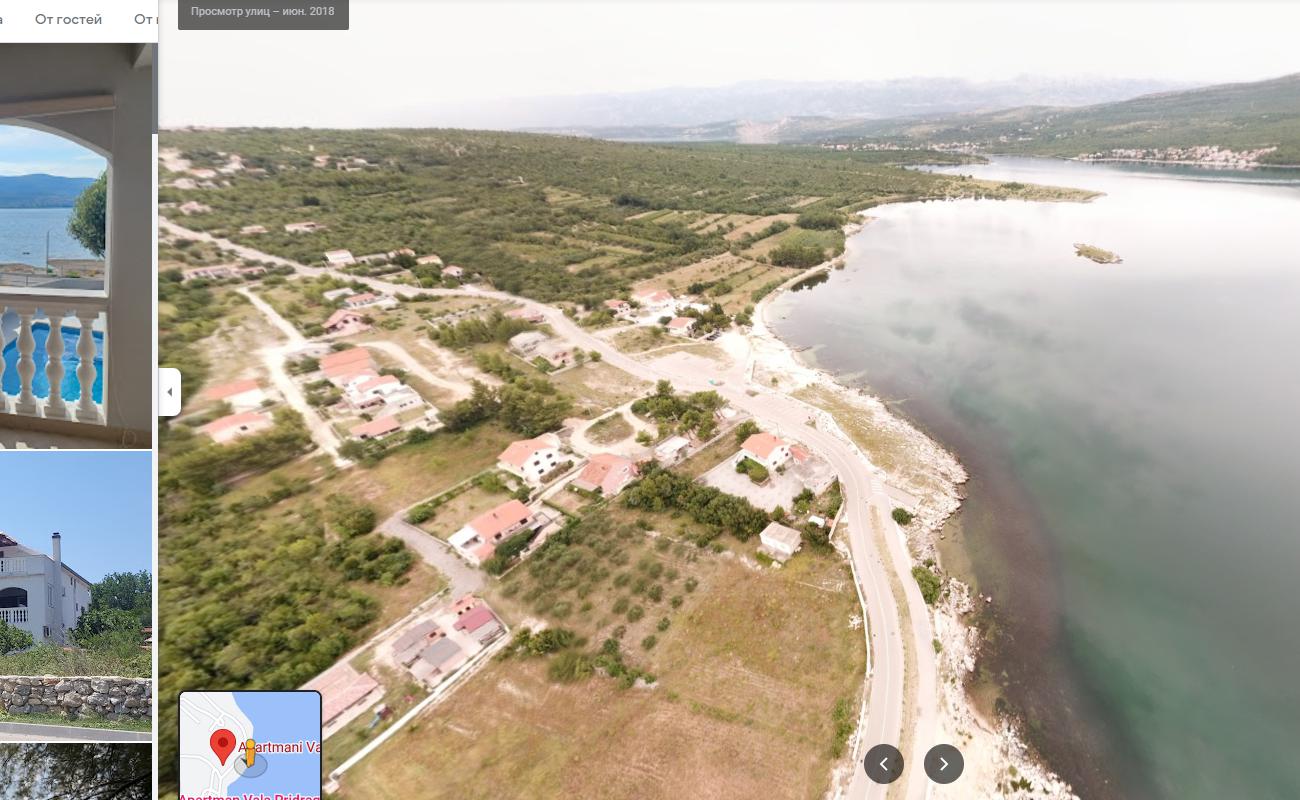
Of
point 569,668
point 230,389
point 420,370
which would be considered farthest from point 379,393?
point 569,668

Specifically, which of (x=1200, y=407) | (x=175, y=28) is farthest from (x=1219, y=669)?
(x=175, y=28)

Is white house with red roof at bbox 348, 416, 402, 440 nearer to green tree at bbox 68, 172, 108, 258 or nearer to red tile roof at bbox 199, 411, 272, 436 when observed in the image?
red tile roof at bbox 199, 411, 272, 436

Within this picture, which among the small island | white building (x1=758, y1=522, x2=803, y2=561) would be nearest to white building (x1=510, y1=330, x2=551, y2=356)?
white building (x1=758, y1=522, x2=803, y2=561)

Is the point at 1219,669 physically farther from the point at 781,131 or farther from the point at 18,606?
the point at 781,131

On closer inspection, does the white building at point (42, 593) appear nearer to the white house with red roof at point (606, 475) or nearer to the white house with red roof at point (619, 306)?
the white house with red roof at point (606, 475)

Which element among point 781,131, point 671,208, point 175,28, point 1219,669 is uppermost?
point 781,131

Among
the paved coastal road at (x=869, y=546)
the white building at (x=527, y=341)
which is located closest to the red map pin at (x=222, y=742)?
the paved coastal road at (x=869, y=546)
